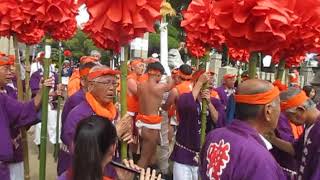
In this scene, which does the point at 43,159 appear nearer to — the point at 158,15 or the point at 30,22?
the point at 30,22

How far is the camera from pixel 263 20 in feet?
9.16

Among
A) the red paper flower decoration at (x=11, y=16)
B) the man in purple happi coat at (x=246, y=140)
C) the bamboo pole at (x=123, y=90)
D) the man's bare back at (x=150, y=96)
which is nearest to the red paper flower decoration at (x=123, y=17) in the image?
the bamboo pole at (x=123, y=90)

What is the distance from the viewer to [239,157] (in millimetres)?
2557

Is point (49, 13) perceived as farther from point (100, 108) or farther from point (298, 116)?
A: point (298, 116)

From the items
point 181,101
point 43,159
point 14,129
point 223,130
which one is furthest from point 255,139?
point 181,101

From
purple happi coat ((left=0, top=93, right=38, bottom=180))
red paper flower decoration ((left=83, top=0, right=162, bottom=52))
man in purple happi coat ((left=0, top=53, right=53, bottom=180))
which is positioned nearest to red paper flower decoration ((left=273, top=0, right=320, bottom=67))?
red paper flower decoration ((left=83, top=0, right=162, bottom=52))

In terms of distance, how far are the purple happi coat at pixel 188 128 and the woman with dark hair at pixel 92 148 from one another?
3573 millimetres

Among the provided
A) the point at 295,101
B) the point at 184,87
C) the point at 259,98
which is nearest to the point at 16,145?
the point at 184,87

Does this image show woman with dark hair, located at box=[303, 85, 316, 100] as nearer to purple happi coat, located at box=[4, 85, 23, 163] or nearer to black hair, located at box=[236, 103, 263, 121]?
purple happi coat, located at box=[4, 85, 23, 163]

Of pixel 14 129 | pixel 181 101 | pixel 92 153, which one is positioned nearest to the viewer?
pixel 92 153

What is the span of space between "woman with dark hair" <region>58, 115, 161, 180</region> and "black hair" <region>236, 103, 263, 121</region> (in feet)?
2.65

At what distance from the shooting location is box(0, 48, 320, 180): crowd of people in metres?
2.46

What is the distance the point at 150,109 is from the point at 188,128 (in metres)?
1.12

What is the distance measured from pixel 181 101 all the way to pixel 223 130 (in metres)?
3.23
